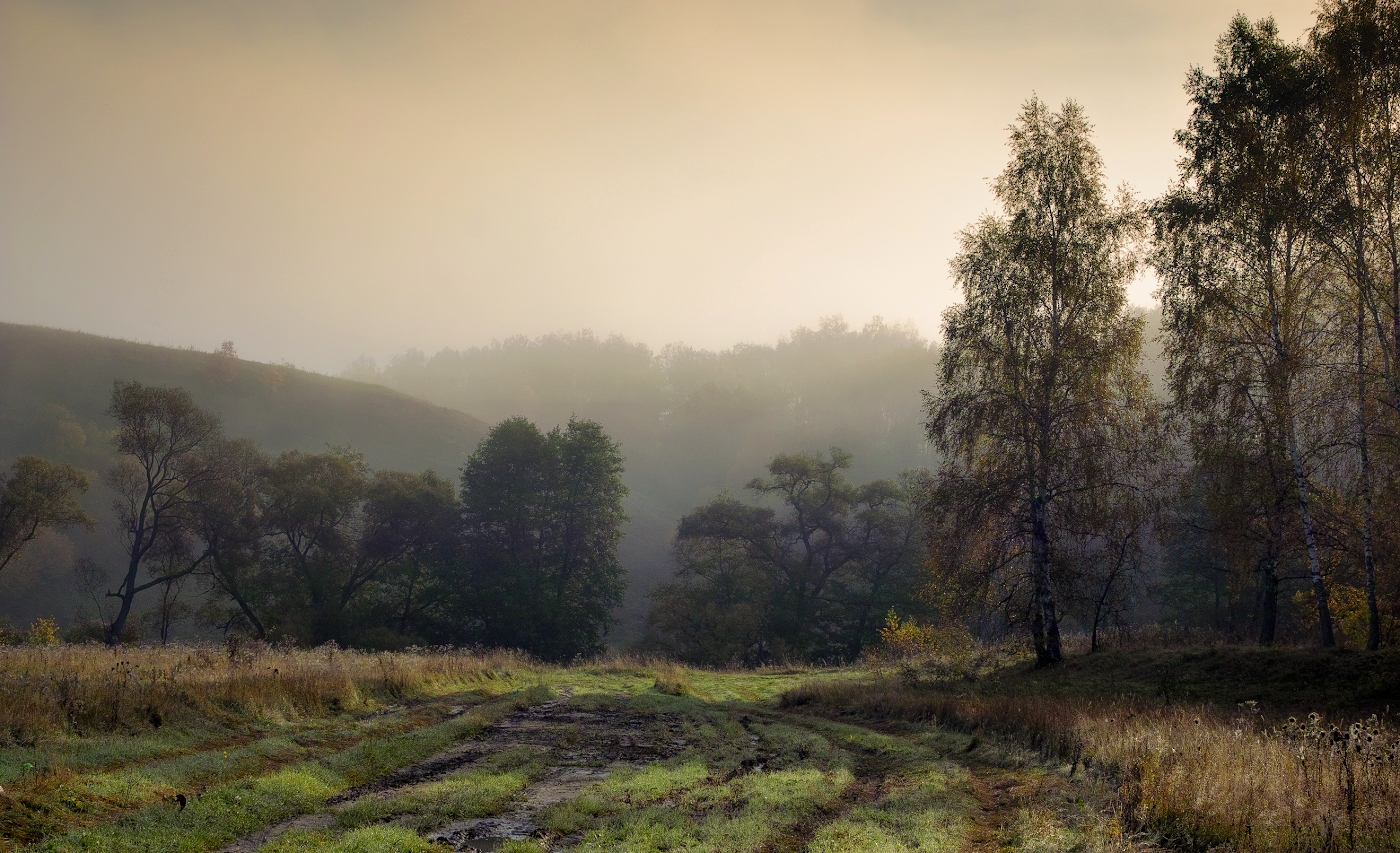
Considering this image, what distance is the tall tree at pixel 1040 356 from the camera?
24516 millimetres

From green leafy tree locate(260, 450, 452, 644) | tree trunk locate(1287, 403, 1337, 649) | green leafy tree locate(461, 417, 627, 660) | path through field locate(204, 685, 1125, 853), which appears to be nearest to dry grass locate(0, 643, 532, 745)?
path through field locate(204, 685, 1125, 853)

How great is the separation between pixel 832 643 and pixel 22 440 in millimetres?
87832

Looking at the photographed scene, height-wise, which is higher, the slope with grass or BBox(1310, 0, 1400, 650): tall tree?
BBox(1310, 0, 1400, 650): tall tree

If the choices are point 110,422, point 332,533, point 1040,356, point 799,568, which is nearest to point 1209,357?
point 1040,356

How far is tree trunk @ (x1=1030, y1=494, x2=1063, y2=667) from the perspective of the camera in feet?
80.6

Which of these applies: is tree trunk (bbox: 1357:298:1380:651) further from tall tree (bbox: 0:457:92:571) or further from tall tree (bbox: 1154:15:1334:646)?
tall tree (bbox: 0:457:92:571)

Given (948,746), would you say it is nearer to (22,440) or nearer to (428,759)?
(428,759)

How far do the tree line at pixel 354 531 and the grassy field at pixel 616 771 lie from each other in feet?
102

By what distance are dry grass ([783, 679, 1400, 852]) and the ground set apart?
1.95 feet

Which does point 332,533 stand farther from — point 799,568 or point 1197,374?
point 1197,374

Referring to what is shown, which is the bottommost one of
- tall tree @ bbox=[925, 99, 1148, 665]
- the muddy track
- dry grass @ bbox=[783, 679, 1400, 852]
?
the muddy track

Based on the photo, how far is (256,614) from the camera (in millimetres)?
48438

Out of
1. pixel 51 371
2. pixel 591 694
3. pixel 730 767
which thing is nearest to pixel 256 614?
pixel 591 694

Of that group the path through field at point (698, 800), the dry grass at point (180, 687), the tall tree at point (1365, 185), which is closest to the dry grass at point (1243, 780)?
the path through field at point (698, 800)
